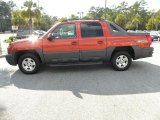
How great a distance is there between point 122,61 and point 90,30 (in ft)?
5.09

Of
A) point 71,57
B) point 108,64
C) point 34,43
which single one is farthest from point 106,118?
point 108,64

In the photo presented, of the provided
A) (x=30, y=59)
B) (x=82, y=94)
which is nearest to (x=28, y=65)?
(x=30, y=59)

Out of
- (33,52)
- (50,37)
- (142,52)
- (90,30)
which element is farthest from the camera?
(142,52)

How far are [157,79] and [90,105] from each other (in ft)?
9.66

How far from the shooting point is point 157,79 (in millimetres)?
7074

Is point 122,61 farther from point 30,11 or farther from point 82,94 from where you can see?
point 30,11

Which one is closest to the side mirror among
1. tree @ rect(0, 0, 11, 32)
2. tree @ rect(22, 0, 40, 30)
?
tree @ rect(22, 0, 40, 30)

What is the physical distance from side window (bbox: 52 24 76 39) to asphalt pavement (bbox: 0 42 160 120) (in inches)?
50.5

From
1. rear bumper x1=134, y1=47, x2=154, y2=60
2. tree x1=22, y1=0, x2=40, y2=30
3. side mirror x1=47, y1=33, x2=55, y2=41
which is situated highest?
tree x1=22, y1=0, x2=40, y2=30

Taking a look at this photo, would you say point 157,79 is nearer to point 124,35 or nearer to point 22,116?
point 124,35

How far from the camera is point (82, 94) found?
5812 mm

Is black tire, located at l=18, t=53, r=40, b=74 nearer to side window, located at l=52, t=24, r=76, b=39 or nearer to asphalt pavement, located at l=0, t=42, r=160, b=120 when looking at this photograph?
asphalt pavement, located at l=0, t=42, r=160, b=120

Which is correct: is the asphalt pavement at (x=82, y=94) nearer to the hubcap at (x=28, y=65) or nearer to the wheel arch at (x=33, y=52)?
the hubcap at (x=28, y=65)

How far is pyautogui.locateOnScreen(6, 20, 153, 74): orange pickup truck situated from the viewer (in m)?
8.10
